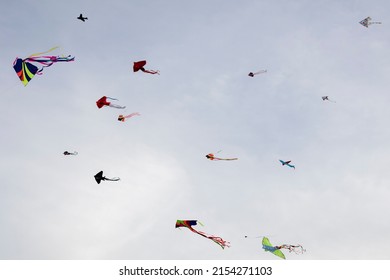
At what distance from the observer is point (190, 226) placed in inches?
1256

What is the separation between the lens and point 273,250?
34656mm

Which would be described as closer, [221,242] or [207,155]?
[221,242]

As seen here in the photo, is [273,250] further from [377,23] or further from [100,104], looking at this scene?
[377,23]

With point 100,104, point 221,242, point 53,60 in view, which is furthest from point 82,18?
point 221,242

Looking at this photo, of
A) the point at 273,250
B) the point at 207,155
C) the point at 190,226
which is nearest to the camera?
the point at 190,226

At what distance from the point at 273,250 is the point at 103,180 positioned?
53.5 feet

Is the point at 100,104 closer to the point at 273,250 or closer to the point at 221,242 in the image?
the point at 221,242
